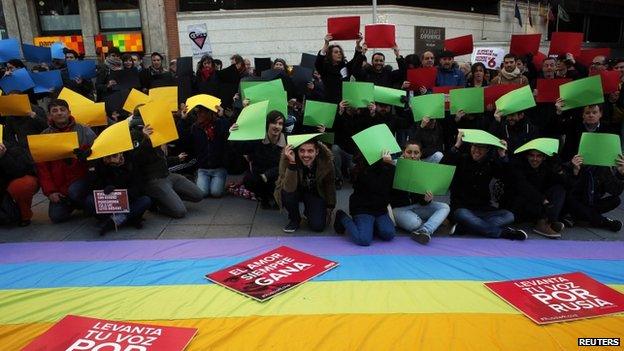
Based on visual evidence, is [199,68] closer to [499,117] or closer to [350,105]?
[350,105]

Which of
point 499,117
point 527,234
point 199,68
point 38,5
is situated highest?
point 38,5

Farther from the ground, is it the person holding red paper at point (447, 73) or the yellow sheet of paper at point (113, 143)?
the person holding red paper at point (447, 73)

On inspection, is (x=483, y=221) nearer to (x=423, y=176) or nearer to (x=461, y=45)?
(x=423, y=176)

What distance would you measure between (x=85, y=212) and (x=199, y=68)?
3091 millimetres

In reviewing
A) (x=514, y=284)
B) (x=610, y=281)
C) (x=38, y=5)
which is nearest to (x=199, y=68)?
(x=514, y=284)

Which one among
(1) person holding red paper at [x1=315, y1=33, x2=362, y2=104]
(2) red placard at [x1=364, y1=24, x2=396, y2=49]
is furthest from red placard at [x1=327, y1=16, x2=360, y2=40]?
(2) red placard at [x1=364, y1=24, x2=396, y2=49]

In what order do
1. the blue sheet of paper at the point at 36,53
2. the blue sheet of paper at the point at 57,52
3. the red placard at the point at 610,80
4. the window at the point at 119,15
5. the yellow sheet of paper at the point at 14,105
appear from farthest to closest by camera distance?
the window at the point at 119,15, the blue sheet of paper at the point at 57,52, the blue sheet of paper at the point at 36,53, the red placard at the point at 610,80, the yellow sheet of paper at the point at 14,105

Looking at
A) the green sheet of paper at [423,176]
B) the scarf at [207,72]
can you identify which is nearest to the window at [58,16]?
the scarf at [207,72]

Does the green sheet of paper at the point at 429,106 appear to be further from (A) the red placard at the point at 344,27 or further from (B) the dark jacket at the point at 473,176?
(A) the red placard at the point at 344,27

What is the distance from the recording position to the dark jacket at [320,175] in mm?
4629

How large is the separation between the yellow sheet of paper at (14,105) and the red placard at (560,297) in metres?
5.45

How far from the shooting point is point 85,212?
5246mm

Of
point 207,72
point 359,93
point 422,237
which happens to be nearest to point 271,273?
point 422,237

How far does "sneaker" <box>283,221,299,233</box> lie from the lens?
4.78 m
